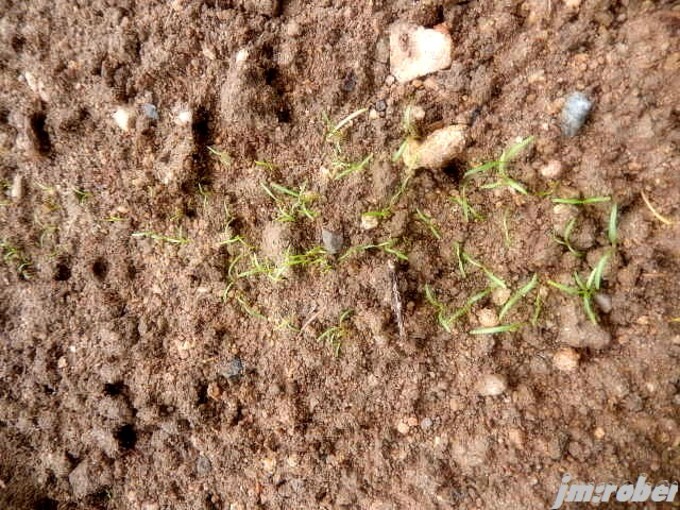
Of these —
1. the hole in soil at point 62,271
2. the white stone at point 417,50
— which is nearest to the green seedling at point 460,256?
the white stone at point 417,50

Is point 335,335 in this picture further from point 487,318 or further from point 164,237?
point 164,237

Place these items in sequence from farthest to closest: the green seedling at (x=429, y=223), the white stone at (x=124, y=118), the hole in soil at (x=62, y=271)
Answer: the hole in soil at (x=62, y=271) < the white stone at (x=124, y=118) < the green seedling at (x=429, y=223)

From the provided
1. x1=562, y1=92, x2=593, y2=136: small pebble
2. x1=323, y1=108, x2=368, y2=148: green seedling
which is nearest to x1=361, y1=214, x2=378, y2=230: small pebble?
x1=323, y1=108, x2=368, y2=148: green seedling

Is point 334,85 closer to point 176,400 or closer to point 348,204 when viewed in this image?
point 348,204

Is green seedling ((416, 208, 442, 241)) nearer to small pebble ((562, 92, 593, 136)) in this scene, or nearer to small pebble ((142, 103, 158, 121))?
small pebble ((562, 92, 593, 136))

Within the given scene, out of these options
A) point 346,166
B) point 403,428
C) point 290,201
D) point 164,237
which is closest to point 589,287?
point 403,428

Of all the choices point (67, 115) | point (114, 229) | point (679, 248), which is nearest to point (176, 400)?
point (114, 229)

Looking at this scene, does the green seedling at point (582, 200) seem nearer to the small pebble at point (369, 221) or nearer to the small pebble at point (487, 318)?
the small pebble at point (487, 318)
